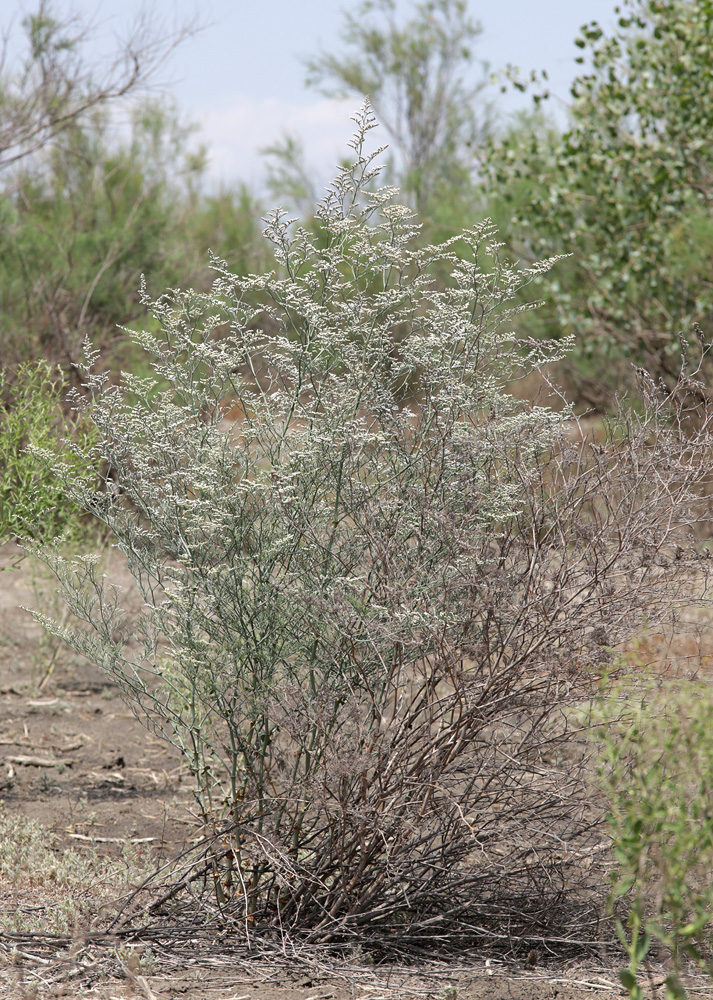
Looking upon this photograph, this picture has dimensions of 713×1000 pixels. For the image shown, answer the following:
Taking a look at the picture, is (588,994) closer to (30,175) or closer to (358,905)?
(358,905)

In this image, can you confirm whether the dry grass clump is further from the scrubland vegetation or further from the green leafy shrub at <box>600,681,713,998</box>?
the green leafy shrub at <box>600,681,713,998</box>

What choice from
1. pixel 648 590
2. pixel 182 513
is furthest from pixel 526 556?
pixel 182 513

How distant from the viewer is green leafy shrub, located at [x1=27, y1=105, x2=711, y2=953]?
9.22 feet

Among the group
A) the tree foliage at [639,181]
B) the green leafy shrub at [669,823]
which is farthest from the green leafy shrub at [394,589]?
the tree foliage at [639,181]

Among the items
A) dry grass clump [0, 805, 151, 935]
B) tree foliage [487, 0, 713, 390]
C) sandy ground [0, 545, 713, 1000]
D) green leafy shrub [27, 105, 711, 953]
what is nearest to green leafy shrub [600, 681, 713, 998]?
green leafy shrub [27, 105, 711, 953]

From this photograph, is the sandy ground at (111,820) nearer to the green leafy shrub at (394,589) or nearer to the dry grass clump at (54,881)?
the dry grass clump at (54,881)

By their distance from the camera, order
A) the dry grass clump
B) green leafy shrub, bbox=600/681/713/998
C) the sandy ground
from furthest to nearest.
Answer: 1. the dry grass clump
2. the sandy ground
3. green leafy shrub, bbox=600/681/713/998

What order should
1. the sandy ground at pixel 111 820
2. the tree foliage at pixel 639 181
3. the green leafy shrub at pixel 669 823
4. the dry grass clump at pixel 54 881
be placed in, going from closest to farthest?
the green leafy shrub at pixel 669 823, the sandy ground at pixel 111 820, the dry grass clump at pixel 54 881, the tree foliage at pixel 639 181

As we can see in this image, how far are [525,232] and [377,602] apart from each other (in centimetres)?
977

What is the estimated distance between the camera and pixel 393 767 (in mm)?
2820

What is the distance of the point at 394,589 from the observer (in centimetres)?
281

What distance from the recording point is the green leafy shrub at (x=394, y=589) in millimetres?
2811

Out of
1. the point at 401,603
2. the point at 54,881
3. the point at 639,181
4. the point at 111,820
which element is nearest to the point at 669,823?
the point at 401,603

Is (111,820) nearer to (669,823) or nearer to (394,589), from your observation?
(394,589)
